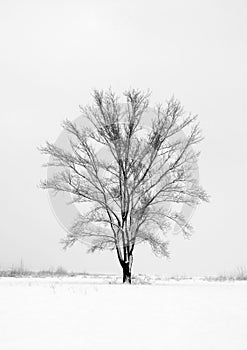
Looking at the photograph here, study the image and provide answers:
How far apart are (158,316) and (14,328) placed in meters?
3.03

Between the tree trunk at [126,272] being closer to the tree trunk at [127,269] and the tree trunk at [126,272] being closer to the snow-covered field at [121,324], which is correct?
the tree trunk at [127,269]

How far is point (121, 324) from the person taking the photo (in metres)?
8.55

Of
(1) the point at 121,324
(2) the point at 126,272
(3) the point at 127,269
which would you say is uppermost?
(3) the point at 127,269

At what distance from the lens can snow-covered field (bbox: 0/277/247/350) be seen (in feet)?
22.9

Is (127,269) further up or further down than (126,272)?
further up

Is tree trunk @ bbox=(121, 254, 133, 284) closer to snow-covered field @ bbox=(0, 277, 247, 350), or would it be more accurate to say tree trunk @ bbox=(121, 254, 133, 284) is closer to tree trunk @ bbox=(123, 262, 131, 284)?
tree trunk @ bbox=(123, 262, 131, 284)

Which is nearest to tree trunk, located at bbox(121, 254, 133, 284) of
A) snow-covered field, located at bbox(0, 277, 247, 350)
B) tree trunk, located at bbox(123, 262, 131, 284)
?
tree trunk, located at bbox(123, 262, 131, 284)

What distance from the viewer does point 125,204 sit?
25344 mm

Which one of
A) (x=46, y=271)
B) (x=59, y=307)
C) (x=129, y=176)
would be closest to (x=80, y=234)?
(x=129, y=176)

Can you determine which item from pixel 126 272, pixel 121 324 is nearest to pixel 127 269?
pixel 126 272

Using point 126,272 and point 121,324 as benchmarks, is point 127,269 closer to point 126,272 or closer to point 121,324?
point 126,272

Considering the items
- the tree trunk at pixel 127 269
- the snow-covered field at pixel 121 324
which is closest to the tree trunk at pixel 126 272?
the tree trunk at pixel 127 269

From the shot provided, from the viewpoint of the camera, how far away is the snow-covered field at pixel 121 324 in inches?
274

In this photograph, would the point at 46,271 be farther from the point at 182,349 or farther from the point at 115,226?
the point at 182,349
